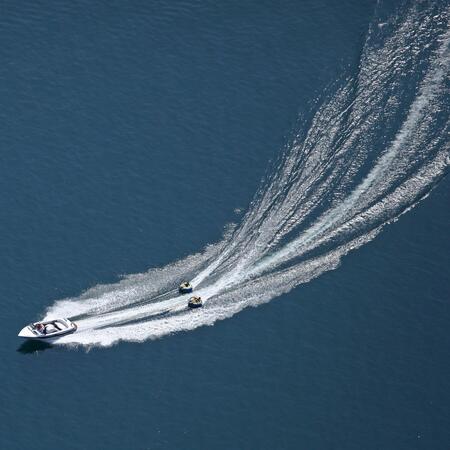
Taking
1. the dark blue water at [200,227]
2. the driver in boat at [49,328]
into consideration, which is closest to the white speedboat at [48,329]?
the driver in boat at [49,328]

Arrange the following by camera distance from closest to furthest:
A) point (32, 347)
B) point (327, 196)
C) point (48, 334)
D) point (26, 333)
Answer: point (26, 333) < point (48, 334) < point (32, 347) < point (327, 196)

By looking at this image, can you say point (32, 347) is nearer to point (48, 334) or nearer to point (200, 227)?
point (48, 334)

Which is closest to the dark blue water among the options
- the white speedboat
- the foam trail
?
the foam trail

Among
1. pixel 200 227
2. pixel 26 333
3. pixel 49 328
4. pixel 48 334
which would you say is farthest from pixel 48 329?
pixel 200 227

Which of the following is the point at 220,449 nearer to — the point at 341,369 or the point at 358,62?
the point at 341,369

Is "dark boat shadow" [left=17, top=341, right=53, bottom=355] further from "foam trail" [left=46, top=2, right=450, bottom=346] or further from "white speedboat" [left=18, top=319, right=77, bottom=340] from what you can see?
"foam trail" [left=46, top=2, right=450, bottom=346]
